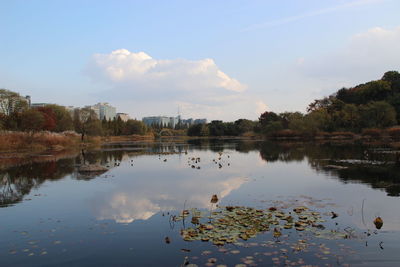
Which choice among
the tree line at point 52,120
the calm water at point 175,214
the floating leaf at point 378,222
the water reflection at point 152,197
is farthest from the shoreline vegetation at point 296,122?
the floating leaf at point 378,222

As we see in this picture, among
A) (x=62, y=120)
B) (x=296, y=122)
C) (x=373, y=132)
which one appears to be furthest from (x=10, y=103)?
(x=373, y=132)

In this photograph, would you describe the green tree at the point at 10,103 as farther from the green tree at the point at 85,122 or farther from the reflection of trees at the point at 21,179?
the reflection of trees at the point at 21,179

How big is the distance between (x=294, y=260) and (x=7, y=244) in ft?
27.3

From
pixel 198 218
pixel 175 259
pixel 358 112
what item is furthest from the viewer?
pixel 358 112

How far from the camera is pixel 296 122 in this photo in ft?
306

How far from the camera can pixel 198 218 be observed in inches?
461

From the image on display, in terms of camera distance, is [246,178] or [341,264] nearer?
[341,264]

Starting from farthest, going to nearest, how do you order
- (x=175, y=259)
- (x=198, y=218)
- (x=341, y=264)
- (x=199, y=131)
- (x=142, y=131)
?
(x=199, y=131) → (x=142, y=131) → (x=198, y=218) → (x=175, y=259) → (x=341, y=264)

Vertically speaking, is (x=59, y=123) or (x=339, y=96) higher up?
(x=339, y=96)

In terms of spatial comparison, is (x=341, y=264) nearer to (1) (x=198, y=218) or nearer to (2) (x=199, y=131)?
(1) (x=198, y=218)

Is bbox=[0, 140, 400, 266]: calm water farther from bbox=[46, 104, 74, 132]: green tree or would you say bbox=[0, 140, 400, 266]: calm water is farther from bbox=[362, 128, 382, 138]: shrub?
bbox=[46, 104, 74, 132]: green tree

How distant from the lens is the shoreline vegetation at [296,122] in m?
57.4

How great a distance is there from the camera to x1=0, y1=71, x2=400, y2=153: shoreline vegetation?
57.4 m

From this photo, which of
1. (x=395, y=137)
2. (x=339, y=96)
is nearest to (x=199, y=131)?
(x=339, y=96)
